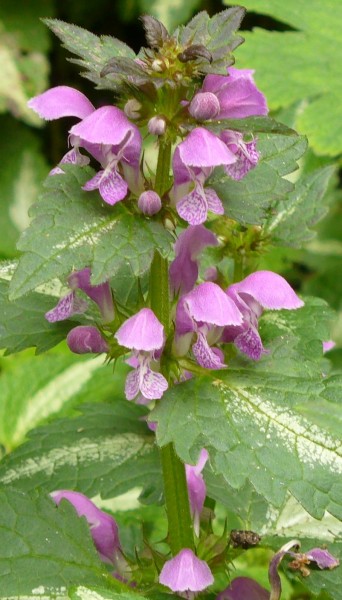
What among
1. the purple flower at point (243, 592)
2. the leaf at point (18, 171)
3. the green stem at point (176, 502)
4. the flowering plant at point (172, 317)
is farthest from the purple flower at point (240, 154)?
the leaf at point (18, 171)

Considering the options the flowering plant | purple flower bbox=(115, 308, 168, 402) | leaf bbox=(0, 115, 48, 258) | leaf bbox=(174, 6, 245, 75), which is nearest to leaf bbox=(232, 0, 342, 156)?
the flowering plant

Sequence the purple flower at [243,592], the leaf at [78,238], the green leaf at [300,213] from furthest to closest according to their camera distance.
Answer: the green leaf at [300,213]
the purple flower at [243,592]
the leaf at [78,238]

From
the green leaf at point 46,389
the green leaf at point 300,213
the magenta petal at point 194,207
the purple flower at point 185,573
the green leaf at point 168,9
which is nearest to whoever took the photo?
the magenta petal at point 194,207

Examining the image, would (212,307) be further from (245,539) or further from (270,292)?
(245,539)

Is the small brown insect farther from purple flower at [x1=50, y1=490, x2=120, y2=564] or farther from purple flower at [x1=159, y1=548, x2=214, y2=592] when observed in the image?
purple flower at [x1=50, y1=490, x2=120, y2=564]

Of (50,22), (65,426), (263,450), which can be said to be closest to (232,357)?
(263,450)

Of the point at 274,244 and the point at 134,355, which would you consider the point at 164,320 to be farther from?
the point at 274,244

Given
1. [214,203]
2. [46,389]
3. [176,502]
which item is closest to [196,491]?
[176,502]

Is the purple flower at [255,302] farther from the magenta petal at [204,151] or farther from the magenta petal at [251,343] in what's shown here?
the magenta petal at [204,151]
